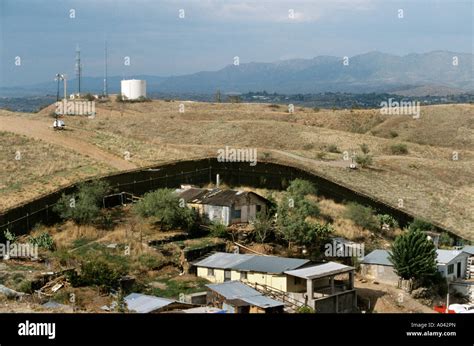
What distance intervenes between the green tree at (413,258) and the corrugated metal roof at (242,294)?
483cm

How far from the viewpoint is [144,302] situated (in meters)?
13.8

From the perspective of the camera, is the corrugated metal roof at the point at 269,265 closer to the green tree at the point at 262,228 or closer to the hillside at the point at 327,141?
the green tree at the point at 262,228

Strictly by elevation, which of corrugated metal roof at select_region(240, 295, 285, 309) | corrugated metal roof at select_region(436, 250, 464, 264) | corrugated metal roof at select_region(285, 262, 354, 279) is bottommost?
corrugated metal roof at select_region(436, 250, 464, 264)

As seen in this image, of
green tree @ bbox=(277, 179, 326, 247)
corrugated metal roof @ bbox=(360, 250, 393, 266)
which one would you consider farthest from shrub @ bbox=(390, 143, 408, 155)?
corrugated metal roof @ bbox=(360, 250, 393, 266)

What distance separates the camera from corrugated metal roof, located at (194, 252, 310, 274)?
16875mm

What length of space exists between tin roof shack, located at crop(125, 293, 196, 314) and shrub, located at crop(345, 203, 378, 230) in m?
10.8

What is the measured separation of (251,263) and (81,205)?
19.8ft

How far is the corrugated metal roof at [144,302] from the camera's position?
518 inches

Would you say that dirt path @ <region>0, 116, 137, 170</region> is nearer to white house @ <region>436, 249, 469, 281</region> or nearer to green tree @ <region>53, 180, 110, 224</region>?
green tree @ <region>53, 180, 110, 224</region>

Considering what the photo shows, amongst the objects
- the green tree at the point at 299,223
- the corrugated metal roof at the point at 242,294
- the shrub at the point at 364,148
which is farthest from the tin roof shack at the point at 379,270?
the shrub at the point at 364,148

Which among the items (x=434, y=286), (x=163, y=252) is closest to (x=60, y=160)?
(x=163, y=252)

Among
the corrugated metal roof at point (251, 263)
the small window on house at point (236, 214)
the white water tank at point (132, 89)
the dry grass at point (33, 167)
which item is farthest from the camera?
the white water tank at point (132, 89)

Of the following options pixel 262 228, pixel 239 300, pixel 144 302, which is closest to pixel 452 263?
pixel 262 228
